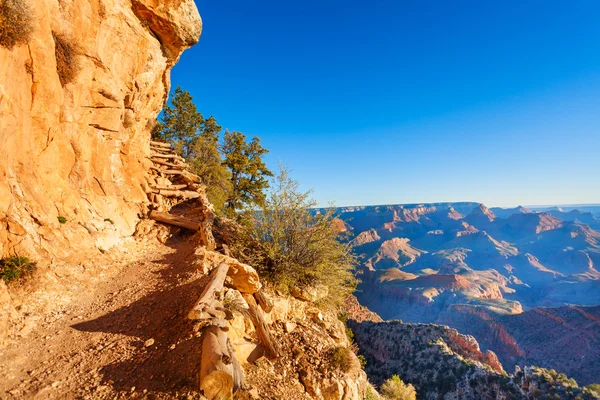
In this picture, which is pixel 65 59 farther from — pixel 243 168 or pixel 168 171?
pixel 243 168

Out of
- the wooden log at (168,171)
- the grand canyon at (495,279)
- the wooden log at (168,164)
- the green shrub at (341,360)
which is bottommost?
the grand canyon at (495,279)

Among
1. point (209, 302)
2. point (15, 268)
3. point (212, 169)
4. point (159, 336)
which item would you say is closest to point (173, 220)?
point (15, 268)

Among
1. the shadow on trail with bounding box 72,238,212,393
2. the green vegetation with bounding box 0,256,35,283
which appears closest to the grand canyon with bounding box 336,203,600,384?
the shadow on trail with bounding box 72,238,212,393

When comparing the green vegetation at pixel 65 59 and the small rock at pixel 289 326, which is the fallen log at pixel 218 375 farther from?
the green vegetation at pixel 65 59

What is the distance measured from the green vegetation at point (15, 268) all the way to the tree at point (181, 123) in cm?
1648

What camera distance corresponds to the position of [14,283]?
4922 millimetres

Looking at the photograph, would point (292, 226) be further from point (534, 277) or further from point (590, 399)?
point (534, 277)

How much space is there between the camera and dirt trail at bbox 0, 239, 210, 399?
341 cm

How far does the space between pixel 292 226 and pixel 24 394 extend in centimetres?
634

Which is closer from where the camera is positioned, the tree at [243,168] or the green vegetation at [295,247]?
the green vegetation at [295,247]

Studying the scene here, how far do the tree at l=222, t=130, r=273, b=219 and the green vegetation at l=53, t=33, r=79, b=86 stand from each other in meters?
13.3

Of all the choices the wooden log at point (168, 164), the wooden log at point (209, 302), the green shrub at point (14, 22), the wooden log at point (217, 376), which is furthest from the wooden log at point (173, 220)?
the wooden log at point (217, 376)

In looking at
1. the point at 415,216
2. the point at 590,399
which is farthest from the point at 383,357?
the point at 415,216

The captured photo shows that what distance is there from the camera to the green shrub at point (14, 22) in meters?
5.61
